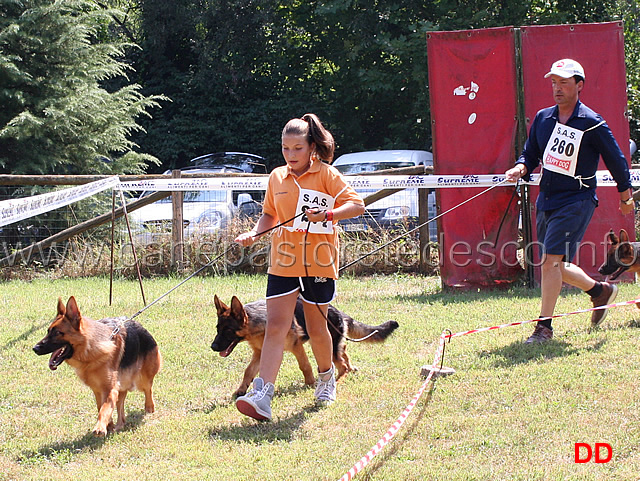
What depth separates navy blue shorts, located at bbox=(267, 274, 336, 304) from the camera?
4.39 m

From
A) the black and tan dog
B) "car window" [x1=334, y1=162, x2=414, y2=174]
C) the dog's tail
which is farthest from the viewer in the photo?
"car window" [x1=334, y1=162, x2=414, y2=174]

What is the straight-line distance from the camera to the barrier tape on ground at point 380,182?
8367 millimetres

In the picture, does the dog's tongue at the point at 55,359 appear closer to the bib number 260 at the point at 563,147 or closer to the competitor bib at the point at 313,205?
the competitor bib at the point at 313,205

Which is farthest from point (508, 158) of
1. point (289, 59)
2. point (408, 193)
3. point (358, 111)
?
point (289, 59)

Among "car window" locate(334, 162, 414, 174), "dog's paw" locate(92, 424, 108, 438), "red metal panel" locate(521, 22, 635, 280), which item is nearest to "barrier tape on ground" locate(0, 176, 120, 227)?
"dog's paw" locate(92, 424, 108, 438)

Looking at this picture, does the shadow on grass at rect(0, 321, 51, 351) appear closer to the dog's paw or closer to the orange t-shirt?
the dog's paw

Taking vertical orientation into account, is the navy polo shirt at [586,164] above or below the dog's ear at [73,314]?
above

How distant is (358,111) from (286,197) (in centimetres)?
1918

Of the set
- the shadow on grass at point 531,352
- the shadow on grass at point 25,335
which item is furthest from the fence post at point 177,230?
the shadow on grass at point 531,352

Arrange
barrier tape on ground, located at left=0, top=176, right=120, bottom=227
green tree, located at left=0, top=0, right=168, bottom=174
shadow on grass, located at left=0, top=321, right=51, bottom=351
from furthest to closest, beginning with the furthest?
1. green tree, located at left=0, top=0, right=168, bottom=174
2. barrier tape on ground, located at left=0, top=176, right=120, bottom=227
3. shadow on grass, located at left=0, top=321, right=51, bottom=351

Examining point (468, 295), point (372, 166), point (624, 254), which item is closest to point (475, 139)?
point (468, 295)

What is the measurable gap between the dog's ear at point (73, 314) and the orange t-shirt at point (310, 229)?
121cm

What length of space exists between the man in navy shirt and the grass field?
570 mm

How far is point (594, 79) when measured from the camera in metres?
8.23
